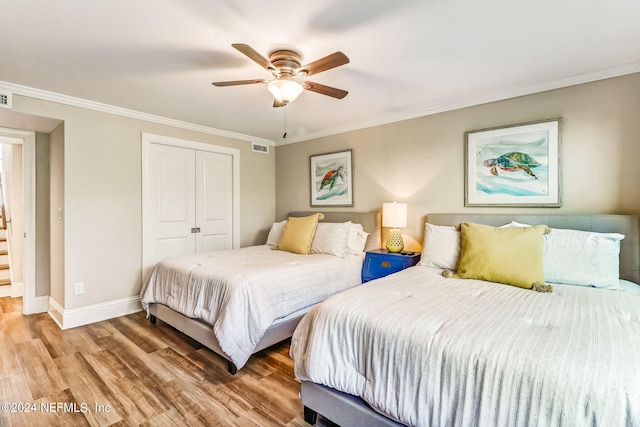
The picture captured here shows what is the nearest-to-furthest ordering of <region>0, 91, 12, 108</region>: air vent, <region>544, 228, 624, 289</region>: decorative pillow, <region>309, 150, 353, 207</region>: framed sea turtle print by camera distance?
<region>544, 228, 624, 289</region>: decorative pillow
<region>0, 91, 12, 108</region>: air vent
<region>309, 150, 353, 207</region>: framed sea turtle print

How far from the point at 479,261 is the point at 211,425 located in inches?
81.1

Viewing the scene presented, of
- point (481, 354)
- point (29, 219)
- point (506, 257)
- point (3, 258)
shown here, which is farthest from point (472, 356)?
point (3, 258)

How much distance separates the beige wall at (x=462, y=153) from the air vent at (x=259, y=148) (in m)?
0.30

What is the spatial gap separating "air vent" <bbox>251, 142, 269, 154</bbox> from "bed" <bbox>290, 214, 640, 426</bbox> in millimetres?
3401

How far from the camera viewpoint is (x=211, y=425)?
5.62 feet

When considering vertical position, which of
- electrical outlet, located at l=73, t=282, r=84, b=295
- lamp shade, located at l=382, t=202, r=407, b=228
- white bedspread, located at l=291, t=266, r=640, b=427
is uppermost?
lamp shade, located at l=382, t=202, r=407, b=228

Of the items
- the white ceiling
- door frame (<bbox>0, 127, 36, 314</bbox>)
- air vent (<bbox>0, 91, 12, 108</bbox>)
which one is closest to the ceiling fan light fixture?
the white ceiling

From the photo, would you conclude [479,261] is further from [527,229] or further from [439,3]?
[439,3]

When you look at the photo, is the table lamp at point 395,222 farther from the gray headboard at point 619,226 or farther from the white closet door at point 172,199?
the white closet door at point 172,199

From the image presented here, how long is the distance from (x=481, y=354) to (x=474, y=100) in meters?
2.66

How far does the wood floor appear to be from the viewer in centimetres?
178

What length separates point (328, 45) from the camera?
2.01 m

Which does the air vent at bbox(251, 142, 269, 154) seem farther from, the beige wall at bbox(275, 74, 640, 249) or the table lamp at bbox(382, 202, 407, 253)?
the table lamp at bbox(382, 202, 407, 253)

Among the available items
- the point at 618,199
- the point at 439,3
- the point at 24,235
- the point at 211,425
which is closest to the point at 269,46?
the point at 439,3
